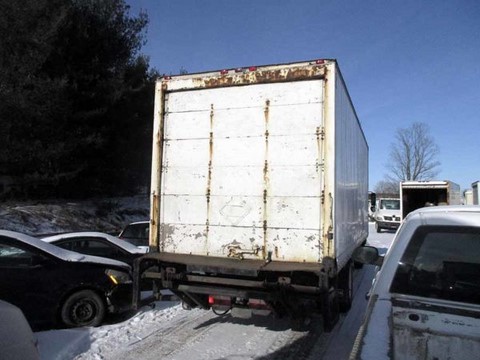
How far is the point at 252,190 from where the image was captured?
5723 mm

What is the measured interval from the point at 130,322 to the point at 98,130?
12.5 meters

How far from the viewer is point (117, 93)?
17.3 metres

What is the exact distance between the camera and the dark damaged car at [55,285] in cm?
603

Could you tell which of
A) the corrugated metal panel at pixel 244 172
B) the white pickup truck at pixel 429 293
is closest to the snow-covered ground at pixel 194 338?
the corrugated metal panel at pixel 244 172

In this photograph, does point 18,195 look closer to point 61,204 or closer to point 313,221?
point 61,204

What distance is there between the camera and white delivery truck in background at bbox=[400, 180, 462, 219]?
2503 cm

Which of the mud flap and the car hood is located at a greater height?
the car hood

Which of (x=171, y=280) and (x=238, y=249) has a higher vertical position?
(x=238, y=249)

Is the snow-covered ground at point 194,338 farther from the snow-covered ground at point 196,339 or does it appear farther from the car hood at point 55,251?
the car hood at point 55,251

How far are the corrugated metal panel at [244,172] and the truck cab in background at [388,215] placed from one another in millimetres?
23497

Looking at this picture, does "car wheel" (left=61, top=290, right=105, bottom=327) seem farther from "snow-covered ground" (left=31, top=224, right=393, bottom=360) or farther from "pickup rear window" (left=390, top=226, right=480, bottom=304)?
"pickup rear window" (left=390, top=226, right=480, bottom=304)

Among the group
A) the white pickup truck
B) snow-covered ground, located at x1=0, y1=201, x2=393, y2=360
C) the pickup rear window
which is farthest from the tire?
the pickup rear window

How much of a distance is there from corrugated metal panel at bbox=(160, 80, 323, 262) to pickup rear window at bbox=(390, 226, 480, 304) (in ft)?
7.37

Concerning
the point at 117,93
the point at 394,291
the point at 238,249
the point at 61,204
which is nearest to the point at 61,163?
the point at 61,204
